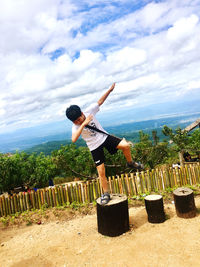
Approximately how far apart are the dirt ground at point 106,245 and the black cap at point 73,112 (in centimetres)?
266

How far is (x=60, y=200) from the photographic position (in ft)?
23.7

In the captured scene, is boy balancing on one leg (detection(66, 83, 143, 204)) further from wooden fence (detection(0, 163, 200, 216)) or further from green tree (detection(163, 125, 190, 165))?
green tree (detection(163, 125, 190, 165))

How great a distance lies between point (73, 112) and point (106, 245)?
2.78 metres

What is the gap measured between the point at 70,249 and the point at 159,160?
1037cm

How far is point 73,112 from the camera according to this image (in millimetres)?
4070

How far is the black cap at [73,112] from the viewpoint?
4062 millimetres

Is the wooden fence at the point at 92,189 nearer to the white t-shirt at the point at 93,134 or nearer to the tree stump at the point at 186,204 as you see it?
the tree stump at the point at 186,204

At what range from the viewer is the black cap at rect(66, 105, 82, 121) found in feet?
13.3

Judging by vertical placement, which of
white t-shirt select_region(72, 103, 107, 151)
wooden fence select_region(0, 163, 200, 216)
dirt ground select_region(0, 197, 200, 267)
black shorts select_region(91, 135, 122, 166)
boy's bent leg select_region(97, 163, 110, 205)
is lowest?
dirt ground select_region(0, 197, 200, 267)

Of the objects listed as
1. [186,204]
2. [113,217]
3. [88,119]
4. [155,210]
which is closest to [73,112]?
[88,119]

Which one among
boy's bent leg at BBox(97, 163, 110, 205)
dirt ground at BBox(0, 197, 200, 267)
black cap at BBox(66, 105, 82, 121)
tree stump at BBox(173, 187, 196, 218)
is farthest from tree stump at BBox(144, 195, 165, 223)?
black cap at BBox(66, 105, 82, 121)

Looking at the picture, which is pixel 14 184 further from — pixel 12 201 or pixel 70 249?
pixel 70 249

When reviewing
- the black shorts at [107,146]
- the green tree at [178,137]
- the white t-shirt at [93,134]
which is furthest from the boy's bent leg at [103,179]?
the green tree at [178,137]

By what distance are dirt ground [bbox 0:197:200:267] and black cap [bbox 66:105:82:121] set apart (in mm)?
2657
